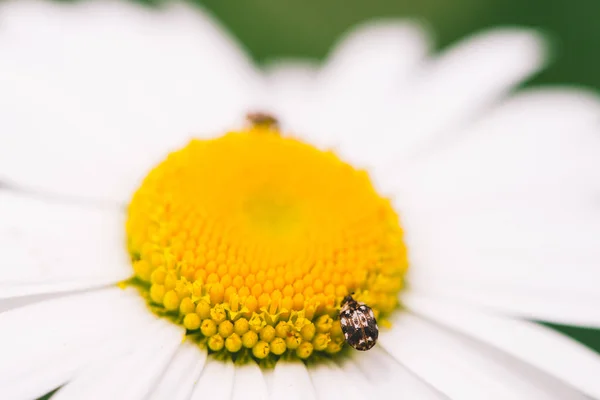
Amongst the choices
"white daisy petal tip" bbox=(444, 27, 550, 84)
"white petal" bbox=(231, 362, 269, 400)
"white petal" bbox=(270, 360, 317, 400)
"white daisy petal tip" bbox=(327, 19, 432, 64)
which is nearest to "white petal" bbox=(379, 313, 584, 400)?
"white petal" bbox=(270, 360, 317, 400)

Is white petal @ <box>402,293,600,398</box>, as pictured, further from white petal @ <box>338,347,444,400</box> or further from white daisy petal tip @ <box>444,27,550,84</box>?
white daisy petal tip @ <box>444,27,550,84</box>

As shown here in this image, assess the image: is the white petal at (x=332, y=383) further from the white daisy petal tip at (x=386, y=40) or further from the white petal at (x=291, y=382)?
the white daisy petal tip at (x=386, y=40)

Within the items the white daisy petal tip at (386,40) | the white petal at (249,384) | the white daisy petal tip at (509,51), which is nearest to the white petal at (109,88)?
the white daisy petal tip at (386,40)

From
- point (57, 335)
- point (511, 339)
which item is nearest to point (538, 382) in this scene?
point (511, 339)

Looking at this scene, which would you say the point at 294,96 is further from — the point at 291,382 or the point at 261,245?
the point at 291,382

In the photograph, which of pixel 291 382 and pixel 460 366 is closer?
pixel 291 382

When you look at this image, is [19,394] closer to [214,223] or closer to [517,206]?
[214,223]

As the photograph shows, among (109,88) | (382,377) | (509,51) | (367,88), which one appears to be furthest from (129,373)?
(509,51)
